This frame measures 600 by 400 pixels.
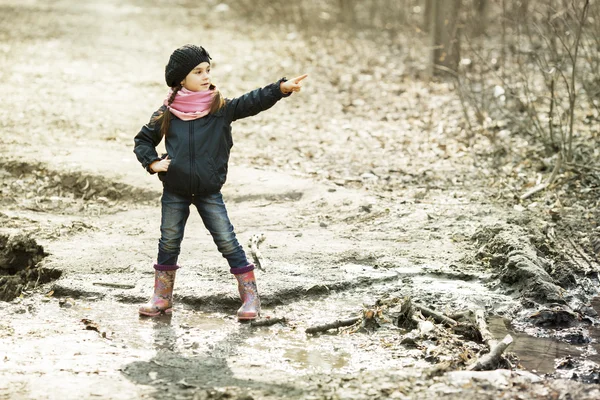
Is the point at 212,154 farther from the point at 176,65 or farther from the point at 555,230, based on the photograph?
the point at 555,230

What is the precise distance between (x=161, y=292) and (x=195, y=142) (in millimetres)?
914

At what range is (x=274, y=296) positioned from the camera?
17.2 feet

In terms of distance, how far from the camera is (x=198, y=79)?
4.79 meters

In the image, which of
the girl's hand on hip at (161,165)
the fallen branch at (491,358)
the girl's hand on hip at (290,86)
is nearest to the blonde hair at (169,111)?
the girl's hand on hip at (161,165)

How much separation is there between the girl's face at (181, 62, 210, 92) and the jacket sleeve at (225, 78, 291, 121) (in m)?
0.18

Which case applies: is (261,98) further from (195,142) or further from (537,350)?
(537,350)

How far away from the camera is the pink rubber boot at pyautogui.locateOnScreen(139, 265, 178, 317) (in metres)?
4.96

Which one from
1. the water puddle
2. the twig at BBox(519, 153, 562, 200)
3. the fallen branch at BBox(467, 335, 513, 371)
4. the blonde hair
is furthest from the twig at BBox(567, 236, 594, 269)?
the blonde hair

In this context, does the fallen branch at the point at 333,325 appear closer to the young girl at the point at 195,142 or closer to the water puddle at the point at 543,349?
the young girl at the point at 195,142

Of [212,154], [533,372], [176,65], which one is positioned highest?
[176,65]

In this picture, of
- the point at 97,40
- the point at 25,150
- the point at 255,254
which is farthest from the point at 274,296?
the point at 97,40

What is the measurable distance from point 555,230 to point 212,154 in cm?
314

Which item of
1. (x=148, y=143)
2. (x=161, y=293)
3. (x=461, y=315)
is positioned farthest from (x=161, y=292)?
(x=461, y=315)

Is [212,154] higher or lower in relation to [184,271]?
higher
